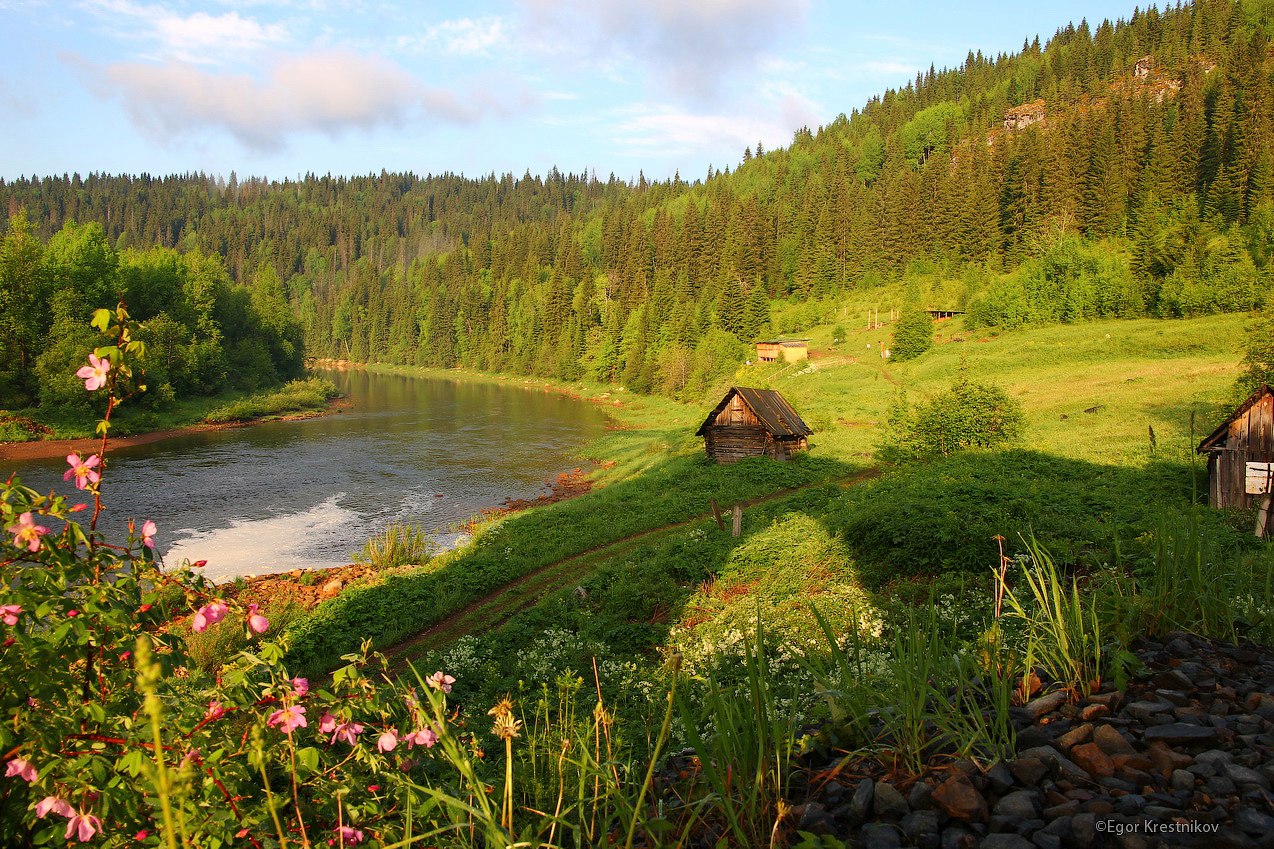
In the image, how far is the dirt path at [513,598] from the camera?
16.0 m

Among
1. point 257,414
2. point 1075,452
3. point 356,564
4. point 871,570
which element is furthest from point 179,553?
point 257,414

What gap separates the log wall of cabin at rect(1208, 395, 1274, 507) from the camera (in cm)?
1677

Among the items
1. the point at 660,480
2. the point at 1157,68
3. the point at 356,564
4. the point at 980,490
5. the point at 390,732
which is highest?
the point at 1157,68

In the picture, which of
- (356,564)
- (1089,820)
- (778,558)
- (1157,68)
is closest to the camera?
(1089,820)

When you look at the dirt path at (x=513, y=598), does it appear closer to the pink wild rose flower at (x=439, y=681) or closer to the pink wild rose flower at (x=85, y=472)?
the pink wild rose flower at (x=439, y=681)

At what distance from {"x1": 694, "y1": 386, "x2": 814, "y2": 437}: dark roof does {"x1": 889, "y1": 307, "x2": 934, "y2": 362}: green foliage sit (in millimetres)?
31614

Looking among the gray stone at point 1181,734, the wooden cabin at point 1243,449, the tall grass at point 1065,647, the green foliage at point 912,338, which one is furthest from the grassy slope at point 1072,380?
the gray stone at point 1181,734

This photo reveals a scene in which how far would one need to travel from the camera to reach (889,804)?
136 inches

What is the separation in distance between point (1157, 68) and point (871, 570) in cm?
14886

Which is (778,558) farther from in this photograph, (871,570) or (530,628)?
(530,628)

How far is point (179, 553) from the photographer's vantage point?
25969 millimetres

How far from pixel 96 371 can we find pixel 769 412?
31771 millimetres

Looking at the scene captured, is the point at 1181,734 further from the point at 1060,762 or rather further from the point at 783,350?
the point at 783,350

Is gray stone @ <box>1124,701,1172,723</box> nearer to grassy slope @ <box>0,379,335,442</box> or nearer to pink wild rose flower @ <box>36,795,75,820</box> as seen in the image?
pink wild rose flower @ <box>36,795,75,820</box>
